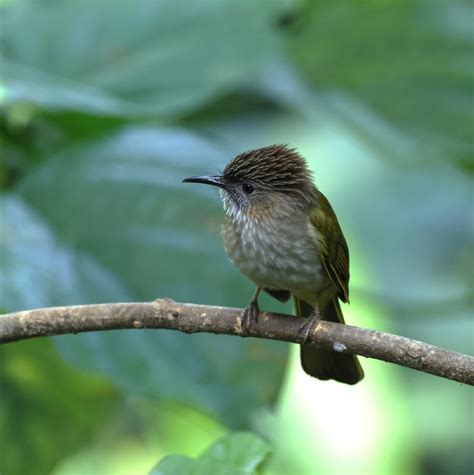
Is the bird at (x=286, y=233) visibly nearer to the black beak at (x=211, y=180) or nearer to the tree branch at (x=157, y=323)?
the black beak at (x=211, y=180)

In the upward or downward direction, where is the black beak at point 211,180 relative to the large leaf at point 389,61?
downward

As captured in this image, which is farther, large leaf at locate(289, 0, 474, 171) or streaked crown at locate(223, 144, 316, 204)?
large leaf at locate(289, 0, 474, 171)

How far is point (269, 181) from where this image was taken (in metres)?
3.02

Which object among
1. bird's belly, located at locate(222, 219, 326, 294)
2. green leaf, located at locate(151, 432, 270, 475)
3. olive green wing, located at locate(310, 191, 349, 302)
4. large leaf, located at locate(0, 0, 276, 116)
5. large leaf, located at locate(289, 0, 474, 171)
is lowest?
green leaf, located at locate(151, 432, 270, 475)

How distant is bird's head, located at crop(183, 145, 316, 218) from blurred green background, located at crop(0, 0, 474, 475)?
0.90 ft

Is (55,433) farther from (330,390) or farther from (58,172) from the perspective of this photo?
(330,390)

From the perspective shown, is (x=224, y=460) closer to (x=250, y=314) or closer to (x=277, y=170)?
(x=250, y=314)

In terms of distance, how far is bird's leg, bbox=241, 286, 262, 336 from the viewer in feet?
8.02

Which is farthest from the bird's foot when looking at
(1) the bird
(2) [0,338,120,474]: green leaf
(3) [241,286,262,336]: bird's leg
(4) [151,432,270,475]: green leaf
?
(2) [0,338,120,474]: green leaf

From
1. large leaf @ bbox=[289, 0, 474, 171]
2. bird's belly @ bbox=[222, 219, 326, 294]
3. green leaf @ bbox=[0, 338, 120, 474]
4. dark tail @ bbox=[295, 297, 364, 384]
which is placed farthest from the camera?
large leaf @ bbox=[289, 0, 474, 171]

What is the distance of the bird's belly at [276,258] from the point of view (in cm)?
286

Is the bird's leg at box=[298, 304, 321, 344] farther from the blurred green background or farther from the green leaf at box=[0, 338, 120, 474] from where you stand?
the green leaf at box=[0, 338, 120, 474]

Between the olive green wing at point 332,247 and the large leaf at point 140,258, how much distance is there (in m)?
0.27

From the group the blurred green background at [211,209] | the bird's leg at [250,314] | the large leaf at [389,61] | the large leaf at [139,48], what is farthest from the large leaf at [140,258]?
the large leaf at [389,61]
